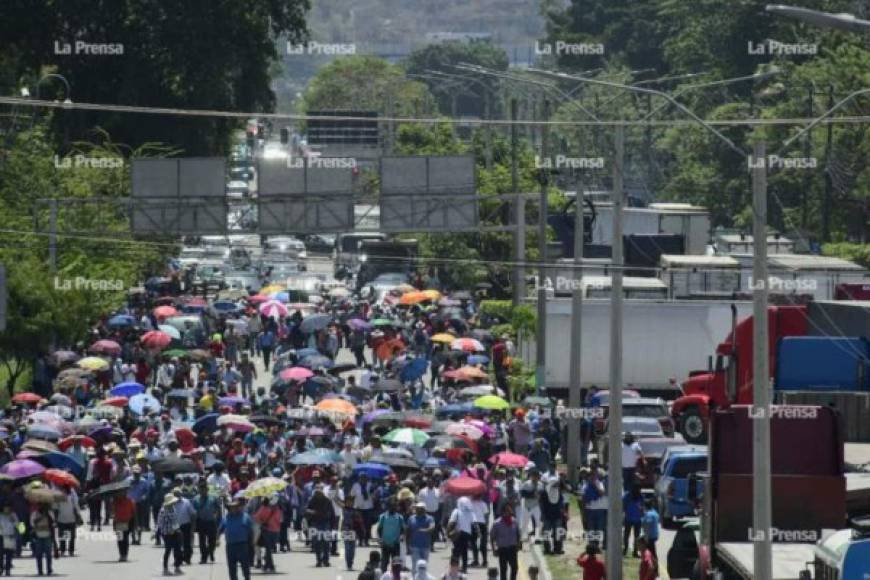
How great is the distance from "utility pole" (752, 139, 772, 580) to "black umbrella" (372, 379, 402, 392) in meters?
26.3

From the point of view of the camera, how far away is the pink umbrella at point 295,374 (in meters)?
52.3

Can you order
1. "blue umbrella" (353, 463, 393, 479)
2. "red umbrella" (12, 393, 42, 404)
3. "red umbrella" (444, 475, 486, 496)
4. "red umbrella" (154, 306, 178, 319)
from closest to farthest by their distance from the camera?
"red umbrella" (444, 475, 486, 496) → "blue umbrella" (353, 463, 393, 479) → "red umbrella" (12, 393, 42, 404) → "red umbrella" (154, 306, 178, 319)

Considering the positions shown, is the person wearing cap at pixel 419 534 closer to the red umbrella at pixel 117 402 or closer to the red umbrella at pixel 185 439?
the red umbrella at pixel 185 439

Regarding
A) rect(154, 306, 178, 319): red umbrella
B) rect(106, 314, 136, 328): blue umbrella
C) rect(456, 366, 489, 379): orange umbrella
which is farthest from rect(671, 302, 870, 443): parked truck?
rect(154, 306, 178, 319): red umbrella

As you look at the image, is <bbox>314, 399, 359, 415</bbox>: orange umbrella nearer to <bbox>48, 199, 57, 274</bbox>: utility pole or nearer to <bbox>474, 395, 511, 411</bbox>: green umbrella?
<bbox>474, 395, 511, 411</bbox>: green umbrella

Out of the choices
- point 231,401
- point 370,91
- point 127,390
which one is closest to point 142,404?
point 231,401

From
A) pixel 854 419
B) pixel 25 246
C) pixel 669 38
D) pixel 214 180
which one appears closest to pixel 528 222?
pixel 214 180

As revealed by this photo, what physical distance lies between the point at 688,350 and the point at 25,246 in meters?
16.7

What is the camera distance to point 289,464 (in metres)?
40.4

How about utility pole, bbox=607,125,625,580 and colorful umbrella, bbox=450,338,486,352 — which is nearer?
utility pole, bbox=607,125,625,580

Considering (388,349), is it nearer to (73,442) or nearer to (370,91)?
(73,442)

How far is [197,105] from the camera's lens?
262 feet

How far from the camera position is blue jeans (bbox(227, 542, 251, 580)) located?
34.2 metres

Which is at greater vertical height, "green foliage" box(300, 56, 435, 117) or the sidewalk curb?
"green foliage" box(300, 56, 435, 117)
